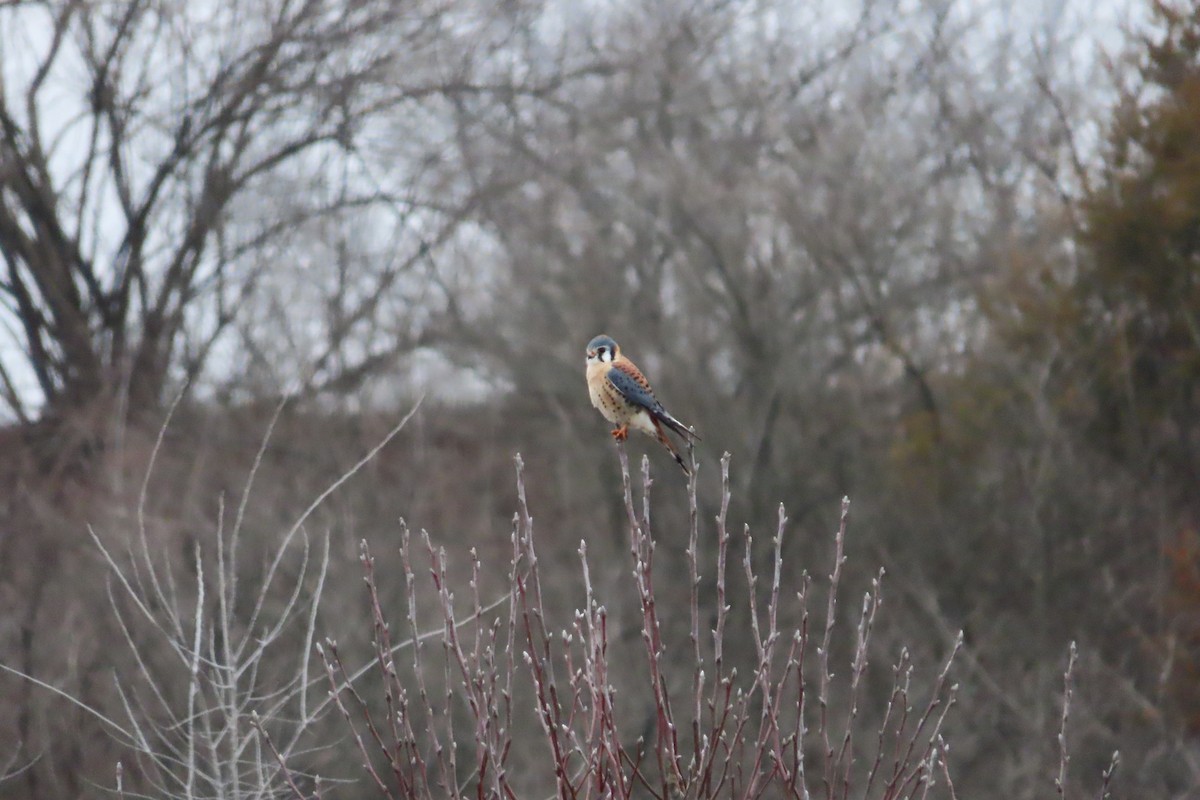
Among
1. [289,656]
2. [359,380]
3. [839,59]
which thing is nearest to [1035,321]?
[839,59]

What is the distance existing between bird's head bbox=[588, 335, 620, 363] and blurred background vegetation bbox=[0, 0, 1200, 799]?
47.1 ft

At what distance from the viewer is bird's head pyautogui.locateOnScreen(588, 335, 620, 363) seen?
5.23 metres

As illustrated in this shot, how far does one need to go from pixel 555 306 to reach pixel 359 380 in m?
2.82

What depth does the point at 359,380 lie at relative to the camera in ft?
72.0

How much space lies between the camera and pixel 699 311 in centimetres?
2166

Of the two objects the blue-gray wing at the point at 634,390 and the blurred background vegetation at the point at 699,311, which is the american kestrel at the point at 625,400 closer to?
the blue-gray wing at the point at 634,390

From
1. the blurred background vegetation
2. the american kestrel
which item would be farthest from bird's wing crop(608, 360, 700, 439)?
the blurred background vegetation

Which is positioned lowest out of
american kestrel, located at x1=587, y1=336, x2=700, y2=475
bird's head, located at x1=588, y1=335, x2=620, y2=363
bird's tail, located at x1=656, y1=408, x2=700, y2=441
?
bird's tail, located at x1=656, y1=408, x2=700, y2=441

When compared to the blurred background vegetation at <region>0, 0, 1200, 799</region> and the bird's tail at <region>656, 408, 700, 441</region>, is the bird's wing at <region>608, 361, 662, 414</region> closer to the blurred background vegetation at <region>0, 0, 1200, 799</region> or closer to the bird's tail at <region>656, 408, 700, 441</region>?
the bird's tail at <region>656, 408, 700, 441</region>

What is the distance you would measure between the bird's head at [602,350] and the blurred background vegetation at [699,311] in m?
14.4

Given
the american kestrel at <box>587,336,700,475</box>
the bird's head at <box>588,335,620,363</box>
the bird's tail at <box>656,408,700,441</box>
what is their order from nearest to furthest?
the bird's tail at <box>656,408,700,441</box>, the american kestrel at <box>587,336,700,475</box>, the bird's head at <box>588,335,620,363</box>

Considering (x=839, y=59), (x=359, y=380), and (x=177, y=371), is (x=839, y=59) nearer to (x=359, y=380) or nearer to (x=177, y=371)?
(x=359, y=380)

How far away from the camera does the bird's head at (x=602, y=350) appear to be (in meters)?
5.23

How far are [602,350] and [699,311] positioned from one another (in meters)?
16.4
